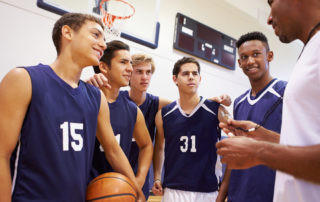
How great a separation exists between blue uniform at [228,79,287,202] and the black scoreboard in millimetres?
3829

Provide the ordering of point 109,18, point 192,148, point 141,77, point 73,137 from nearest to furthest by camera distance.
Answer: point 73,137 < point 192,148 < point 141,77 < point 109,18

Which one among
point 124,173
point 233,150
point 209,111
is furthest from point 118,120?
point 233,150

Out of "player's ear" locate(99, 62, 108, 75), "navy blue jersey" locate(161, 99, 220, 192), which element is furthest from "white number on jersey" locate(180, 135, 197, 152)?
"player's ear" locate(99, 62, 108, 75)

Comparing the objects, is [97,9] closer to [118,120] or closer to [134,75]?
[134,75]

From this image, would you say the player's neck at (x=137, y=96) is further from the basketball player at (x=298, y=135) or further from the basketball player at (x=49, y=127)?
the basketball player at (x=298, y=135)

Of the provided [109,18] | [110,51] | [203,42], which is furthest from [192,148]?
[203,42]

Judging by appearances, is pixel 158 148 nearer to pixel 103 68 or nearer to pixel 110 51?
pixel 103 68

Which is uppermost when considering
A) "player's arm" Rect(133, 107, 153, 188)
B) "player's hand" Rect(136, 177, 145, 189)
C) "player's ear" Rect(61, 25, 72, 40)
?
"player's ear" Rect(61, 25, 72, 40)

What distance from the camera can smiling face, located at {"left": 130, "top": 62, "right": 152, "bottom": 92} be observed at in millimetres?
3051

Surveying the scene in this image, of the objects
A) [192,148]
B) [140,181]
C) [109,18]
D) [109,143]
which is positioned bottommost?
[140,181]

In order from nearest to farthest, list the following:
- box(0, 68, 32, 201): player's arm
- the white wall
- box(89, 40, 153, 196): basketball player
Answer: box(0, 68, 32, 201): player's arm, box(89, 40, 153, 196): basketball player, the white wall

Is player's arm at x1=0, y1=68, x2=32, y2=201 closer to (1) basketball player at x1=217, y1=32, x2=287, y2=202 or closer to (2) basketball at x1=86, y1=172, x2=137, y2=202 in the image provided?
(2) basketball at x1=86, y1=172, x2=137, y2=202

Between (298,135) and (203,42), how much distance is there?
18.9ft

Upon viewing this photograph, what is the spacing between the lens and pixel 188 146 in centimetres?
261
